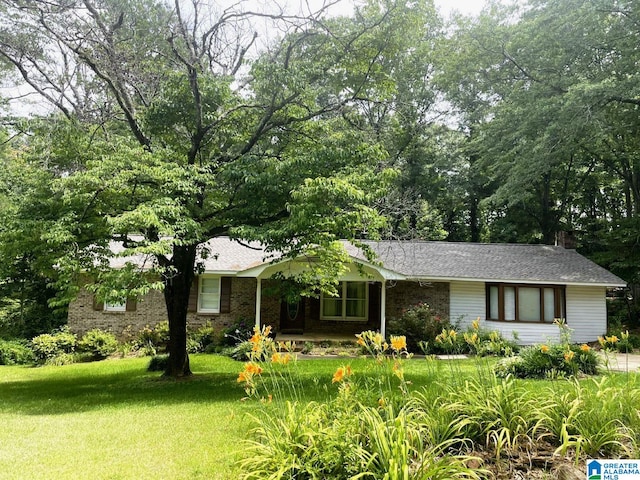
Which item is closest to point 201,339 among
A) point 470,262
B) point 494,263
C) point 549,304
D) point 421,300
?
point 421,300

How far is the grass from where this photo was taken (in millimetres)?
4773

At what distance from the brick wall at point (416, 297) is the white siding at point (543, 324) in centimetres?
32

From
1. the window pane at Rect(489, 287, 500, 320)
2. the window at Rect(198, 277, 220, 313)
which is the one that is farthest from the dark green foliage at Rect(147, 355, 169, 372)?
the window pane at Rect(489, 287, 500, 320)

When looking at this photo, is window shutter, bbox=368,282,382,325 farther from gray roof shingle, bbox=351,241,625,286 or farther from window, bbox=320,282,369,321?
gray roof shingle, bbox=351,241,625,286

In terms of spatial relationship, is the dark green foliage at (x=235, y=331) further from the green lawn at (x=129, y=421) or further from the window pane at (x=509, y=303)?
the window pane at (x=509, y=303)

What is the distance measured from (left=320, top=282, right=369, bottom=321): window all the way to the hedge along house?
4cm

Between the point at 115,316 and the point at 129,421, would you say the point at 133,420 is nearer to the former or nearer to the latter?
the point at 129,421

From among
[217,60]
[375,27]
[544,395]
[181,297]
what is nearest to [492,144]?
[375,27]

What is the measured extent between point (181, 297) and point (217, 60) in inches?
257

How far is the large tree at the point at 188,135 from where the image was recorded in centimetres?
856

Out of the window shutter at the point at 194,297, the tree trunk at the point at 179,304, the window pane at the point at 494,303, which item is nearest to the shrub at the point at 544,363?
the window pane at the point at 494,303

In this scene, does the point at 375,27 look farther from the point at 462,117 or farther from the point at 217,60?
the point at 462,117

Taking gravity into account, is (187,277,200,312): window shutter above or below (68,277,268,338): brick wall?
above

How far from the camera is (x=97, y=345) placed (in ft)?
52.8
